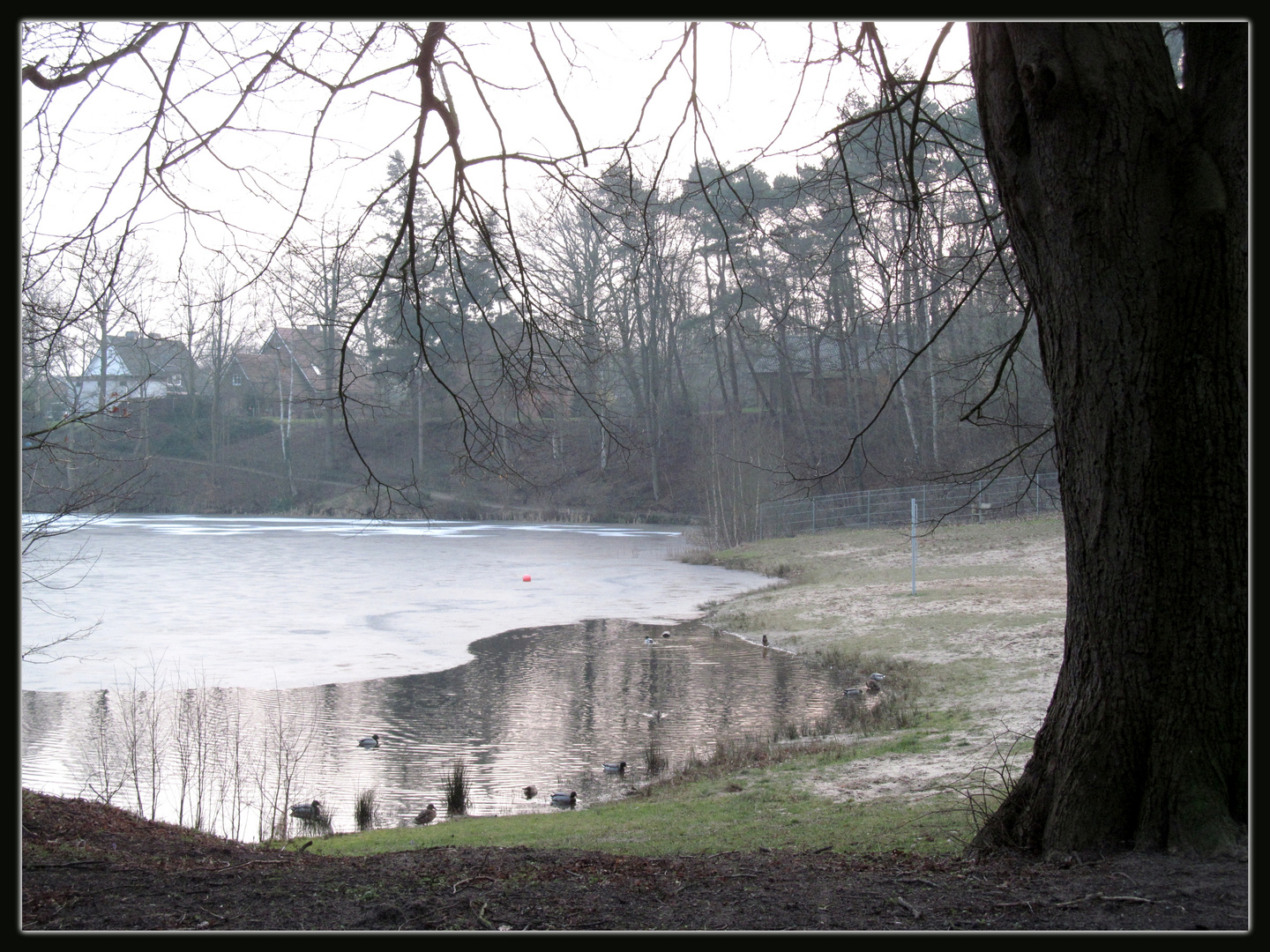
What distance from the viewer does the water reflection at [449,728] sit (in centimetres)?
827

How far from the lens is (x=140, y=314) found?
545 cm

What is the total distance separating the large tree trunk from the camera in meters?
3.38

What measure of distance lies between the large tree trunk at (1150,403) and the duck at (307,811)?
584 centimetres

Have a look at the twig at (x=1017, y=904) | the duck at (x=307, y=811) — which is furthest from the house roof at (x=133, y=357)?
the twig at (x=1017, y=904)

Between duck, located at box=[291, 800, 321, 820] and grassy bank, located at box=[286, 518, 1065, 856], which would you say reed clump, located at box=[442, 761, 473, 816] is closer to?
grassy bank, located at box=[286, 518, 1065, 856]

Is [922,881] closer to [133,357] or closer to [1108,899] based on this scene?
[1108,899]

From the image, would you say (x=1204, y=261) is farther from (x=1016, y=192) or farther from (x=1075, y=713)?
(x=1075, y=713)

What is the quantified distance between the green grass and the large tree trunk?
1.16m

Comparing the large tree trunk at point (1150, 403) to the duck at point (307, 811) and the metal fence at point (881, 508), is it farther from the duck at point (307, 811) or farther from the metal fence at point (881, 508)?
the metal fence at point (881, 508)

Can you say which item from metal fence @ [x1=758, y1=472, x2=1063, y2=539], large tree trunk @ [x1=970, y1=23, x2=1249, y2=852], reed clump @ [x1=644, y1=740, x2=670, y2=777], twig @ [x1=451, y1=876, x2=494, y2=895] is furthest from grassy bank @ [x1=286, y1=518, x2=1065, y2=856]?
metal fence @ [x1=758, y1=472, x2=1063, y2=539]

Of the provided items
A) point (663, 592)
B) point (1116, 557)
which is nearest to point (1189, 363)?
point (1116, 557)

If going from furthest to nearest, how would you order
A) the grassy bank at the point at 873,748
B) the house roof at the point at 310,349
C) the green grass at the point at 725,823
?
the house roof at the point at 310,349, the grassy bank at the point at 873,748, the green grass at the point at 725,823

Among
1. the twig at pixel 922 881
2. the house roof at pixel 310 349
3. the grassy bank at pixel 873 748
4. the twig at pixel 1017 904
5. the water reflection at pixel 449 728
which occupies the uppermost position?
the house roof at pixel 310 349

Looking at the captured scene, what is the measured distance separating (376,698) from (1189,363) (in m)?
10.1
